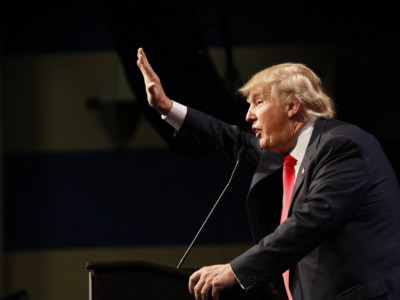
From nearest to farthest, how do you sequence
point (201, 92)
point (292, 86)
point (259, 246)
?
point (259, 246), point (292, 86), point (201, 92)

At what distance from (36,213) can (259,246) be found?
446 cm

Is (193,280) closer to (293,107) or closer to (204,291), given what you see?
(204,291)

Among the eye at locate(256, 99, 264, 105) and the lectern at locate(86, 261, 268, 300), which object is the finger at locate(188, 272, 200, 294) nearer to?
the lectern at locate(86, 261, 268, 300)

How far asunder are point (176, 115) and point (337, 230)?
0.88 m

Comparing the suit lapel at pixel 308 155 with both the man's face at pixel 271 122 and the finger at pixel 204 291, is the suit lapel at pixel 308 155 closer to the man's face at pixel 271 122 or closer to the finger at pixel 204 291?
the man's face at pixel 271 122

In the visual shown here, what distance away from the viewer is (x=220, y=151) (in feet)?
8.94

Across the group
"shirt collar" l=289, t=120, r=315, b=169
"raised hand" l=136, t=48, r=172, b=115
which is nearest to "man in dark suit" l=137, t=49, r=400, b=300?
"shirt collar" l=289, t=120, r=315, b=169

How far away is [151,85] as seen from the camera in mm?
2479

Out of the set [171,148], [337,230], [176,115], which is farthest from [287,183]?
[171,148]

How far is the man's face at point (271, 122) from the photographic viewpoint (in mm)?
2234

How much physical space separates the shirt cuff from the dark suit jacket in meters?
0.63

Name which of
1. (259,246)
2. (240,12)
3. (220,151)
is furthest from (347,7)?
(259,246)

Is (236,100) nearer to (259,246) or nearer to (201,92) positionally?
(201,92)

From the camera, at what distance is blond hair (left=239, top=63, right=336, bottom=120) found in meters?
2.22
